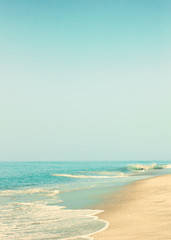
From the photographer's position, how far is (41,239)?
8.66 m

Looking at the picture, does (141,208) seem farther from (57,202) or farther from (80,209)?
(57,202)

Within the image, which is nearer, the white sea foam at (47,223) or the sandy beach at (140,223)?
the sandy beach at (140,223)

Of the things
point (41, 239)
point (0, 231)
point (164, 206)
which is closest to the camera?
point (41, 239)

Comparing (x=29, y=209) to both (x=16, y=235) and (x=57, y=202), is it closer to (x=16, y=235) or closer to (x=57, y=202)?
(x=57, y=202)

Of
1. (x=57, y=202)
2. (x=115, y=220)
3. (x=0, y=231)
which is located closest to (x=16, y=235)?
(x=0, y=231)

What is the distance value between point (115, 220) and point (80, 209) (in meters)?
3.93

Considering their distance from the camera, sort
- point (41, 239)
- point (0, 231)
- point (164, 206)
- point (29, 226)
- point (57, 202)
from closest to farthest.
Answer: point (41, 239), point (0, 231), point (29, 226), point (164, 206), point (57, 202)

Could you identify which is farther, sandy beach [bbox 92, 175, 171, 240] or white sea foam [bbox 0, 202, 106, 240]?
white sea foam [bbox 0, 202, 106, 240]

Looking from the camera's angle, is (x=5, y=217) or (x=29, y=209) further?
(x=29, y=209)

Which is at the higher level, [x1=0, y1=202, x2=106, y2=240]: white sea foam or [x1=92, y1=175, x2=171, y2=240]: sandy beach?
[x1=92, y1=175, x2=171, y2=240]: sandy beach

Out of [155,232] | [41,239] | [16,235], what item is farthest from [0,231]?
[155,232]

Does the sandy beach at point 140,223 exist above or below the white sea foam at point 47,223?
above

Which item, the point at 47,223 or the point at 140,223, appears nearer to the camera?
the point at 140,223

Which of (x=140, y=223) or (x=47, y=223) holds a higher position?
(x=140, y=223)
